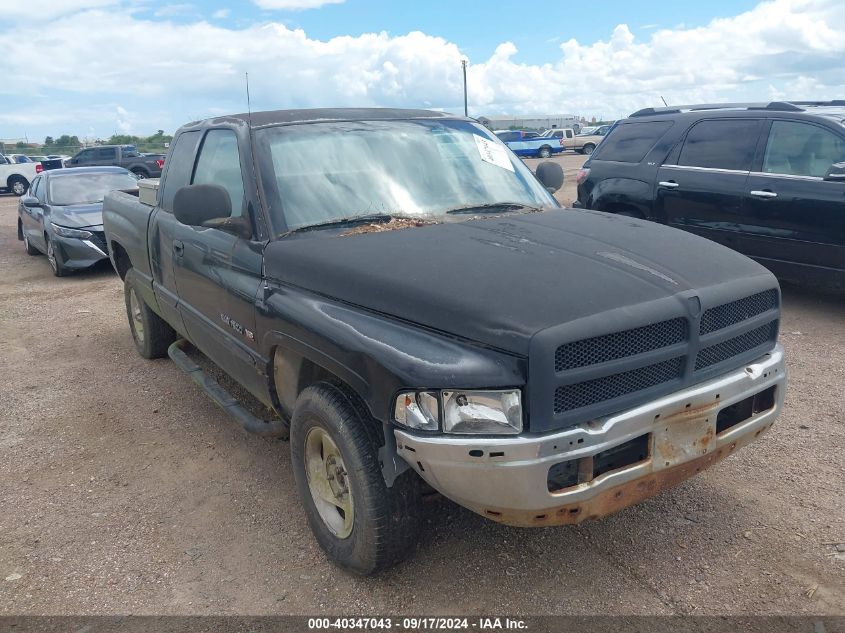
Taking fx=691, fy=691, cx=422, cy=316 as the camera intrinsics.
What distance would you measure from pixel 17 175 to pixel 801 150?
28.6 metres

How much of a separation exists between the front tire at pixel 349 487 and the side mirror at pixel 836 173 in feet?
16.7

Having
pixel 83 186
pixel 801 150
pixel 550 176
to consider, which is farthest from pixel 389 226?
pixel 83 186

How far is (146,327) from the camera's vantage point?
573 centimetres

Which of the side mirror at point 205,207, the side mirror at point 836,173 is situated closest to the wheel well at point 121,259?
the side mirror at point 205,207

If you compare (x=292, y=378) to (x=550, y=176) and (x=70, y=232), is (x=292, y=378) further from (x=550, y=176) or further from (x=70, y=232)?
(x=70, y=232)

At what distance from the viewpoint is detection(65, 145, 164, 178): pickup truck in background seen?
Result: 26438mm

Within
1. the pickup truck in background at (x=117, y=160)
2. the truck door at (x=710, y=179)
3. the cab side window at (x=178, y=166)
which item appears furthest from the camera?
the pickup truck in background at (x=117, y=160)

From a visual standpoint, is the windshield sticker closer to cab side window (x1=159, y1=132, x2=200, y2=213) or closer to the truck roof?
the truck roof

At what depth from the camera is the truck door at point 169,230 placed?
4488 mm

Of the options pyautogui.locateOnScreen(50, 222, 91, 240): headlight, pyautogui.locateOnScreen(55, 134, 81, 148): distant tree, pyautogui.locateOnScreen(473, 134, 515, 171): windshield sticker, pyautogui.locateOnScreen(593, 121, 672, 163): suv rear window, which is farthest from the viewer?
pyautogui.locateOnScreen(55, 134, 81, 148): distant tree

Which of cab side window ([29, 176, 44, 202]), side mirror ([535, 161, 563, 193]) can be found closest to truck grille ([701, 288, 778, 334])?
side mirror ([535, 161, 563, 193])

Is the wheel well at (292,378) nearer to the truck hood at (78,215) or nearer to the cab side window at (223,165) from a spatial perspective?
the cab side window at (223,165)

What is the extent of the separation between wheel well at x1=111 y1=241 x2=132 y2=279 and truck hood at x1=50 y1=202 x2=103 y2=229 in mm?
4042

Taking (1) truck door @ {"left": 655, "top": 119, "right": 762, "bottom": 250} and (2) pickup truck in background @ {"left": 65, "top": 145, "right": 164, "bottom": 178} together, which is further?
(2) pickup truck in background @ {"left": 65, "top": 145, "right": 164, "bottom": 178}
